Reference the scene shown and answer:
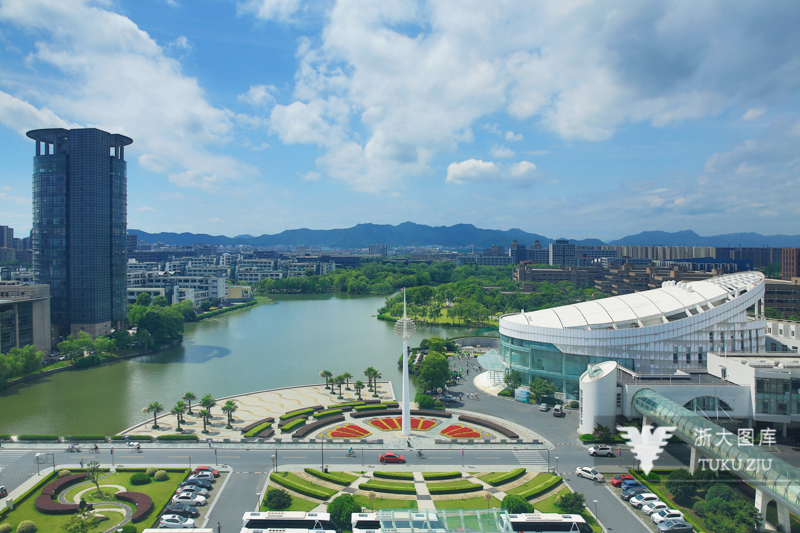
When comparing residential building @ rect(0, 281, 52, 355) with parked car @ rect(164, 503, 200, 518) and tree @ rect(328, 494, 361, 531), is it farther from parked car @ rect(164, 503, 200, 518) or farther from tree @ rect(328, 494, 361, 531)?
tree @ rect(328, 494, 361, 531)

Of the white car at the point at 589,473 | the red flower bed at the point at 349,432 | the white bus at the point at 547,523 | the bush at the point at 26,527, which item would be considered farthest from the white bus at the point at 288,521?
the white car at the point at 589,473

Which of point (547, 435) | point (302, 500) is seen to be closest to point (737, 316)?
point (547, 435)

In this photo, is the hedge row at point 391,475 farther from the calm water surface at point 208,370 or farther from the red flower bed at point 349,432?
the calm water surface at point 208,370

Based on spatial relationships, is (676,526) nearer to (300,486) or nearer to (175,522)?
(300,486)

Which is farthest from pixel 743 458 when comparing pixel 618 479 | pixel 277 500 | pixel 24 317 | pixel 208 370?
pixel 24 317

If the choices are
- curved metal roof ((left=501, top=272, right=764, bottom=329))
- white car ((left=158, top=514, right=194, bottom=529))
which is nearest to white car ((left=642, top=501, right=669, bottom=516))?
Answer: curved metal roof ((left=501, top=272, right=764, bottom=329))
